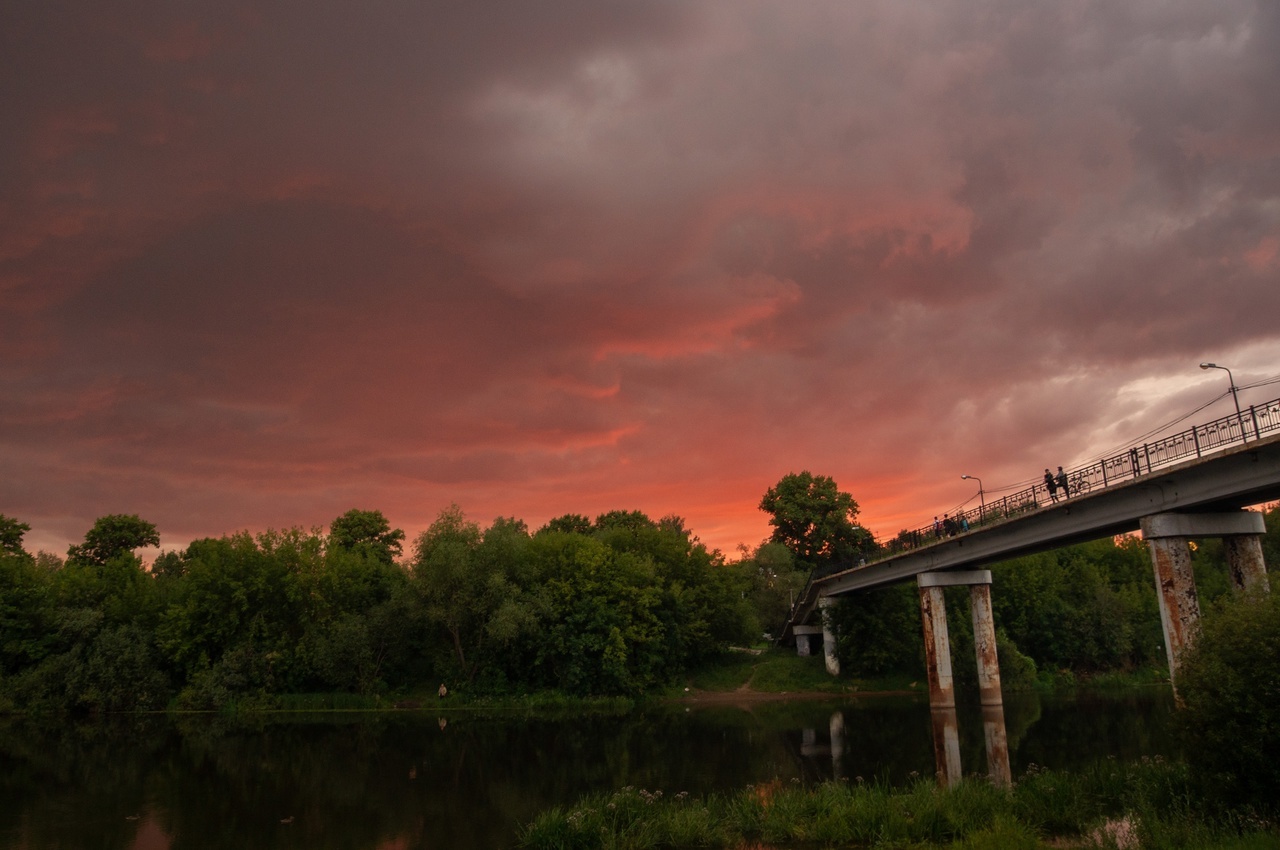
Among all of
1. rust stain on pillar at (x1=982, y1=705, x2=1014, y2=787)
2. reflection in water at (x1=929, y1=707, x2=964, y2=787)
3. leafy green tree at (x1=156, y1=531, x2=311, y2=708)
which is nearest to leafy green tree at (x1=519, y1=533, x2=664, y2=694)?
leafy green tree at (x1=156, y1=531, x2=311, y2=708)

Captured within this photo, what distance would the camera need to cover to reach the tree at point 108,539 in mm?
98312

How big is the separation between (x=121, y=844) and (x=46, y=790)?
12.3 meters

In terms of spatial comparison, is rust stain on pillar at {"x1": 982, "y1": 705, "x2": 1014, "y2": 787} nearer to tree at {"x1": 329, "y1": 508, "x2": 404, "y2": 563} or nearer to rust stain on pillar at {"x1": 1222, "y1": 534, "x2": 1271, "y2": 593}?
rust stain on pillar at {"x1": 1222, "y1": 534, "x2": 1271, "y2": 593}

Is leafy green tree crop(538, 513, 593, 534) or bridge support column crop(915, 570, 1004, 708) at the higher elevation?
leafy green tree crop(538, 513, 593, 534)

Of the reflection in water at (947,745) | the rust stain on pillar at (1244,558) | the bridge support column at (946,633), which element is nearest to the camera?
the reflection in water at (947,745)

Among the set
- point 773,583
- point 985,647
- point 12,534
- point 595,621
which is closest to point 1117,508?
point 985,647

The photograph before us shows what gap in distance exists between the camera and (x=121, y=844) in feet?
64.2

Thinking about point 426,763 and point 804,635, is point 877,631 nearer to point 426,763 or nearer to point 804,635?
point 804,635

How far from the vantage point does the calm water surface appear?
833 inches

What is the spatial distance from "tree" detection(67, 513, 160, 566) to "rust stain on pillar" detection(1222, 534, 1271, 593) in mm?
112873

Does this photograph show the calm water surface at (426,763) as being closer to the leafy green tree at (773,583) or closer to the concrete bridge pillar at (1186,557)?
the concrete bridge pillar at (1186,557)

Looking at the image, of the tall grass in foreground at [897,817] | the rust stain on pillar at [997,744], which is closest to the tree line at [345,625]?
the rust stain on pillar at [997,744]

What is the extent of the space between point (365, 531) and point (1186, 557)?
93.7 m

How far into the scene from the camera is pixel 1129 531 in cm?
3603
